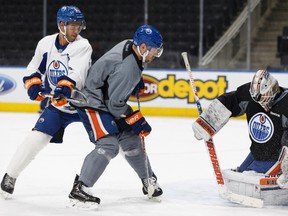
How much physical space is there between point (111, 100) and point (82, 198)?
1.67 feet

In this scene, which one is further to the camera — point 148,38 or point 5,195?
point 5,195

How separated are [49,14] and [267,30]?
2.96 metres

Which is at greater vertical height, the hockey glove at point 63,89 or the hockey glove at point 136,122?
the hockey glove at point 63,89

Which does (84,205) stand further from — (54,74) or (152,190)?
(54,74)

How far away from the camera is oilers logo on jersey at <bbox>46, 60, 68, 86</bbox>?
13.5 feet

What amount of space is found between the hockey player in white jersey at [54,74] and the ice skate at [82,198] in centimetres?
43

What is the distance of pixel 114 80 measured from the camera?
3.76 m

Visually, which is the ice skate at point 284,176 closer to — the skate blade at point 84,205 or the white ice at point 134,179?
the white ice at point 134,179

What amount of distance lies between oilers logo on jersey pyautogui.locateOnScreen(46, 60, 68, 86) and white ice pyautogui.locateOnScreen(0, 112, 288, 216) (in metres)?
0.65

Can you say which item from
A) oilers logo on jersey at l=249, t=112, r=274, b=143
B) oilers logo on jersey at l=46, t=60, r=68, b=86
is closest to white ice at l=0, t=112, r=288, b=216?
oilers logo on jersey at l=249, t=112, r=274, b=143

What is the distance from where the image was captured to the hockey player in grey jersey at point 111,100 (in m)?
3.78

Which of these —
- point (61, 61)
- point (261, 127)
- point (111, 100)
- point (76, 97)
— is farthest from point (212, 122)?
point (61, 61)

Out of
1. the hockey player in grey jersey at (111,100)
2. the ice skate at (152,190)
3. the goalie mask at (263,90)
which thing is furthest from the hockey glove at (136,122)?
the goalie mask at (263,90)

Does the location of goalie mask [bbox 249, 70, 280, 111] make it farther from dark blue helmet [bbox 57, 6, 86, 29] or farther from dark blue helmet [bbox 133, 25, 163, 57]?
dark blue helmet [bbox 57, 6, 86, 29]
